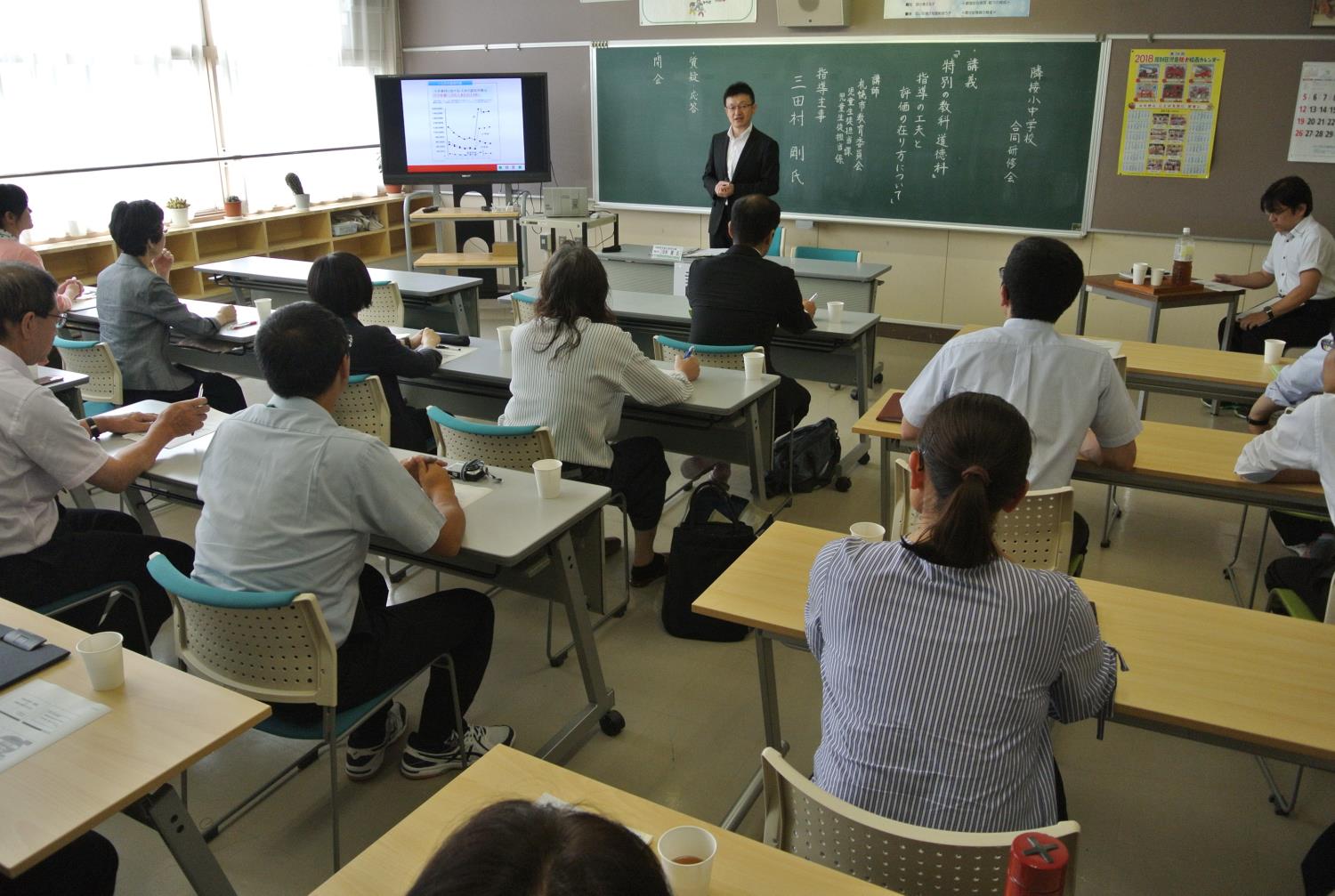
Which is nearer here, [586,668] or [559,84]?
[586,668]

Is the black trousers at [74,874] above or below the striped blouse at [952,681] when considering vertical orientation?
below

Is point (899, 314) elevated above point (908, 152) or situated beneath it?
situated beneath

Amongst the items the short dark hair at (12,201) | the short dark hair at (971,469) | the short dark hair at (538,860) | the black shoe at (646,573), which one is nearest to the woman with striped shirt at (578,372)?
the black shoe at (646,573)

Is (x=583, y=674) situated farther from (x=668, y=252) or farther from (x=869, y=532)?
(x=668, y=252)

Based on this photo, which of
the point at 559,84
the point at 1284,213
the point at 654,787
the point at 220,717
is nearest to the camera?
the point at 220,717

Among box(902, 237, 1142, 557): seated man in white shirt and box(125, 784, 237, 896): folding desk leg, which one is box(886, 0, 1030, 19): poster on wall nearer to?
box(902, 237, 1142, 557): seated man in white shirt

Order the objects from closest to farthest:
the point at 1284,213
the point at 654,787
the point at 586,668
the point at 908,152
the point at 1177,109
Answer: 1. the point at 654,787
2. the point at 586,668
3. the point at 1284,213
4. the point at 1177,109
5. the point at 908,152

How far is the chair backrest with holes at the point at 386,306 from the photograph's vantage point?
5137 mm

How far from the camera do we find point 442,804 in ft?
4.92

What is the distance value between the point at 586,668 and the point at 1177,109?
17.7ft

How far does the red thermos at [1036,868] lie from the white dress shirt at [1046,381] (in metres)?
1.72

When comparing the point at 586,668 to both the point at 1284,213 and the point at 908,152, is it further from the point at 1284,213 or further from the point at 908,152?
the point at 908,152

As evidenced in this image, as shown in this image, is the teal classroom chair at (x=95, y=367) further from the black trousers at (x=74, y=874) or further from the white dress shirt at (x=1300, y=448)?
the white dress shirt at (x=1300, y=448)

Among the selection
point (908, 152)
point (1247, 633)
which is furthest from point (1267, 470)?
point (908, 152)
